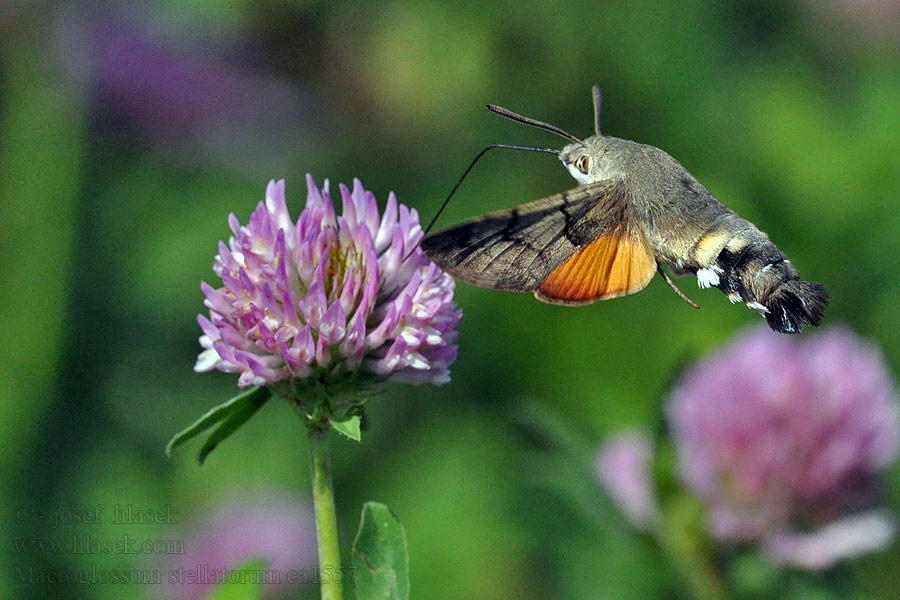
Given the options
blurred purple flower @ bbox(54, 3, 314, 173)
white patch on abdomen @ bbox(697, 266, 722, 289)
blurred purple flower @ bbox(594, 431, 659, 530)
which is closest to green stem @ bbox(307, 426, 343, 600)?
white patch on abdomen @ bbox(697, 266, 722, 289)

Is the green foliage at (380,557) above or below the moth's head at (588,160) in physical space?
below

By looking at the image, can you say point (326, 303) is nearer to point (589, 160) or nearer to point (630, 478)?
point (589, 160)

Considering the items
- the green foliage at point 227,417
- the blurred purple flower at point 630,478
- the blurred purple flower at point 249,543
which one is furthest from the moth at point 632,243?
the blurred purple flower at point 249,543

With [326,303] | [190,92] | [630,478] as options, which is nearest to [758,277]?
[326,303]

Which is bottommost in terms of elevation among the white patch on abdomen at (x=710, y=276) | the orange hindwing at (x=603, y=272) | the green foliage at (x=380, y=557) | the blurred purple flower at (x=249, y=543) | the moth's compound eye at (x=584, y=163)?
the blurred purple flower at (x=249, y=543)

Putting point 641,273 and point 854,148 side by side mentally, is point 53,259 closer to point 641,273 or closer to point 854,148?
point 641,273

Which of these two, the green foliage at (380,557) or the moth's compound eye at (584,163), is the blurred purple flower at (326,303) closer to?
the green foliage at (380,557)

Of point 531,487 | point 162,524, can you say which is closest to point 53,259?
point 162,524
